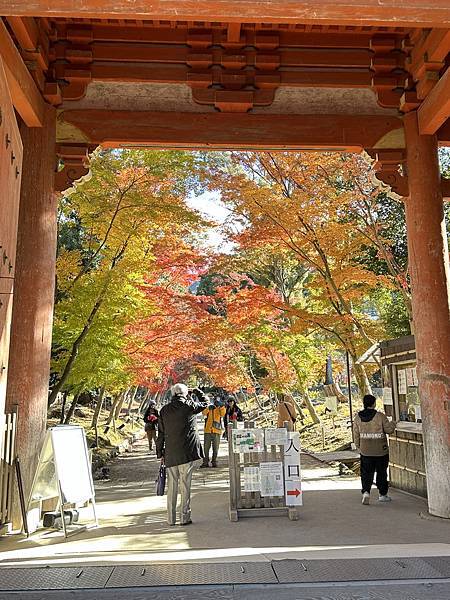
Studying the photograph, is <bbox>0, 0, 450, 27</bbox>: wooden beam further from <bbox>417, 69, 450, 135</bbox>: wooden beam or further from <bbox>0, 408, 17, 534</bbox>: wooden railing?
<bbox>0, 408, 17, 534</bbox>: wooden railing

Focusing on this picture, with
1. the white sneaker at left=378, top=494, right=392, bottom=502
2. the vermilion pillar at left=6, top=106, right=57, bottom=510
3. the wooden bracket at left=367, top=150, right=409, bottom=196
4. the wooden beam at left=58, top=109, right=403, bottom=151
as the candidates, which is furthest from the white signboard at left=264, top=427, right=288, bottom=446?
the wooden beam at left=58, top=109, right=403, bottom=151

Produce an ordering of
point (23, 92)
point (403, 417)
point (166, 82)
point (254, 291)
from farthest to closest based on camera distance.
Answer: point (254, 291) → point (403, 417) → point (166, 82) → point (23, 92)

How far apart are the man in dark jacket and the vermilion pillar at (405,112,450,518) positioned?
2.94 metres

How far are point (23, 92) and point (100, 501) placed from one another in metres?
5.77

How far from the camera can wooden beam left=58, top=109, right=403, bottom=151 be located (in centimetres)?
723

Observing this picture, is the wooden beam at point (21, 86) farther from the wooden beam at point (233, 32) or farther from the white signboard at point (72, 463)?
the white signboard at point (72, 463)

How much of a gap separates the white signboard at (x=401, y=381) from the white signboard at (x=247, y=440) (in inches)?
122

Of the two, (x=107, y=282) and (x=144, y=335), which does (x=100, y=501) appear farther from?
(x=144, y=335)

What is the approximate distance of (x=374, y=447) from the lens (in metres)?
7.35

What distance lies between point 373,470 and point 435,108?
4.95 meters

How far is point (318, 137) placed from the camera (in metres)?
→ 7.46

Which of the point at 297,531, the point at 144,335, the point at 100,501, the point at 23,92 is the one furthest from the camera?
the point at 144,335

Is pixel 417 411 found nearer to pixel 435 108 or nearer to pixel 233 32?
pixel 435 108

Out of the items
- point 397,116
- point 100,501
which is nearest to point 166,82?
point 397,116
